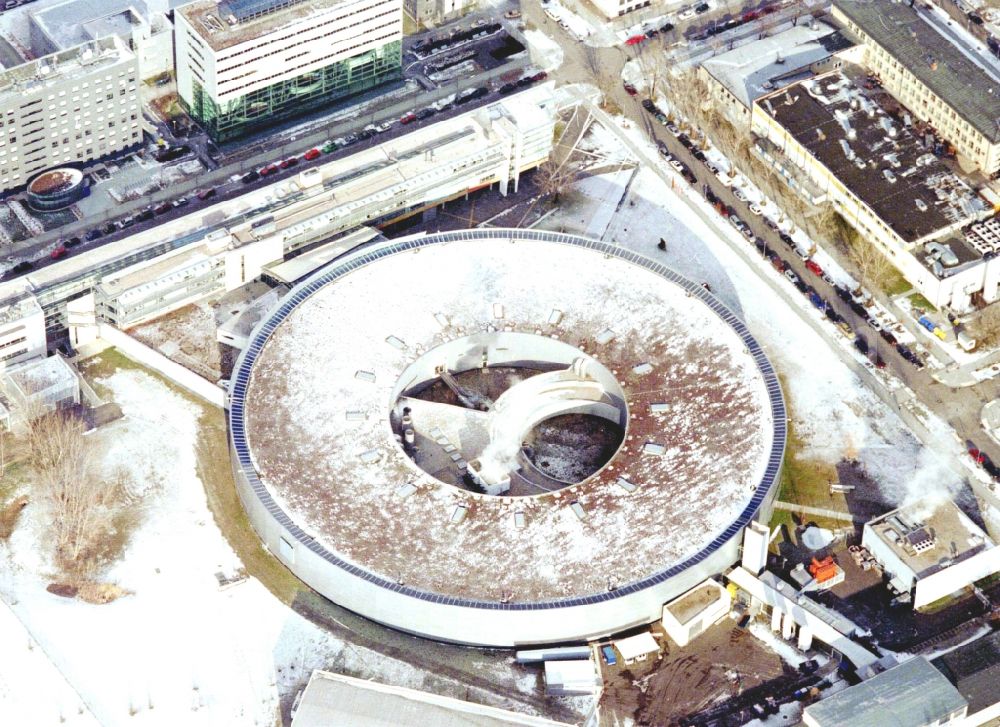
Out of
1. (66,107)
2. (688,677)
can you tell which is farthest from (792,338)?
(66,107)

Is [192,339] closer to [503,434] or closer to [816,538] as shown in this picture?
[503,434]

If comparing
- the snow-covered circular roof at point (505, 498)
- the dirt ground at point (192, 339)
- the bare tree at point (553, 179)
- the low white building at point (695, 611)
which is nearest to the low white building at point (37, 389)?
the dirt ground at point (192, 339)

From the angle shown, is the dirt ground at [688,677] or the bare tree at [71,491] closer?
the dirt ground at [688,677]

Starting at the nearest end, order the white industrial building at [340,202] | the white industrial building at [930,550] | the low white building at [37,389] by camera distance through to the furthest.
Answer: the white industrial building at [930,550], the low white building at [37,389], the white industrial building at [340,202]

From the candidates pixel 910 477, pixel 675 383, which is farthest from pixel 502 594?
pixel 910 477

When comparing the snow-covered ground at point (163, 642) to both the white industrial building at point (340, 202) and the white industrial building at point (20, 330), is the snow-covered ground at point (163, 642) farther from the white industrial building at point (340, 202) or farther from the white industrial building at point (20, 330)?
the white industrial building at point (340, 202)

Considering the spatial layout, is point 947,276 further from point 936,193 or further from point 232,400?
point 232,400

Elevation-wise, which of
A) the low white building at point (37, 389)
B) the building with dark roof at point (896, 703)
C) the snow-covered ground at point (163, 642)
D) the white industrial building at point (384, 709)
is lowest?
the snow-covered ground at point (163, 642)

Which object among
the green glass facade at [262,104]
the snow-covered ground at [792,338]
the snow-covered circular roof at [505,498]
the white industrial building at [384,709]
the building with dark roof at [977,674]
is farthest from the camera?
the green glass facade at [262,104]
